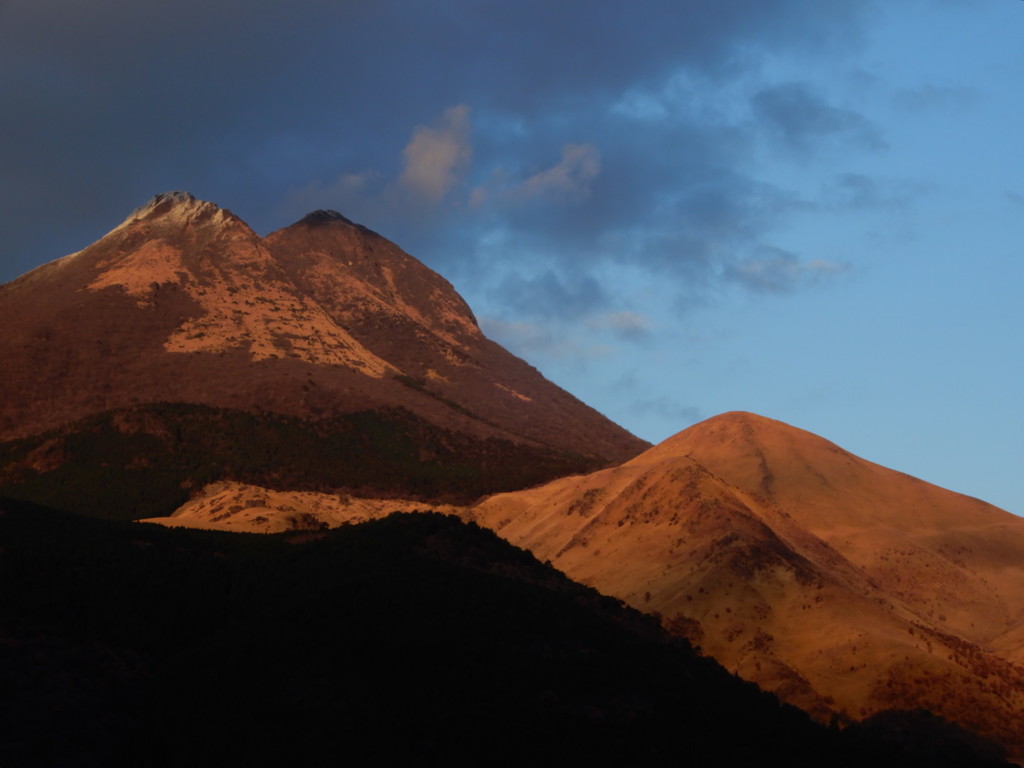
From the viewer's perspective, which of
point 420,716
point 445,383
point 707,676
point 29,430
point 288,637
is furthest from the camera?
point 445,383

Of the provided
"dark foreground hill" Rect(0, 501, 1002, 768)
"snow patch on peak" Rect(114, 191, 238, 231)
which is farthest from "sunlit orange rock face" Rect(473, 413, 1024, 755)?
"snow patch on peak" Rect(114, 191, 238, 231)

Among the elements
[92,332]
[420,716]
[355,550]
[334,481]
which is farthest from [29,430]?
[420,716]

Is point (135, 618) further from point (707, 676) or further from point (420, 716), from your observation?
point (707, 676)

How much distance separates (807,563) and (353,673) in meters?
33.5

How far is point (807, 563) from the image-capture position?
60.5 meters

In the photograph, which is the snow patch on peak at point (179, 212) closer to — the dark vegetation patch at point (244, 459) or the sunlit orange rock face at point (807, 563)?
the dark vegetation patch at point (244, 459)

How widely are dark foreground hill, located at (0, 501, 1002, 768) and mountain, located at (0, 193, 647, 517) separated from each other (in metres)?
53.8

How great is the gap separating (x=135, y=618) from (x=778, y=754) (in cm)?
2014

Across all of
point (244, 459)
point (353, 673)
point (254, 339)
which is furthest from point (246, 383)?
point (353, 673)

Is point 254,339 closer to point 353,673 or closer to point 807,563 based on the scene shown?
point 807,563

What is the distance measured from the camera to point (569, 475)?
10512cm

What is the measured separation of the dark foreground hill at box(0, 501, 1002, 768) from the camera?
99.8 feet

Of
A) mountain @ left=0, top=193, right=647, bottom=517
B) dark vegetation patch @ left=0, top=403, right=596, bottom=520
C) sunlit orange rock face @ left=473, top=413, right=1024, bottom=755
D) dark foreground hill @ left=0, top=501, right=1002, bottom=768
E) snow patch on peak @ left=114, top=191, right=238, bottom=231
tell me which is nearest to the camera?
dark foreground hill @ left=0, top=501, right=1002, bottom=768

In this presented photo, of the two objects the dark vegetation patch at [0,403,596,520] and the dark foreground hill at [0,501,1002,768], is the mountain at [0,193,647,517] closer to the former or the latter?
the dark vegetation patch at [0,403,596,520]
